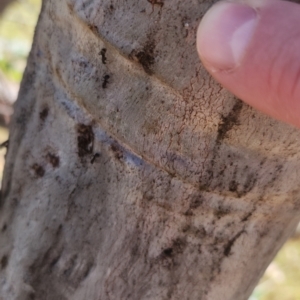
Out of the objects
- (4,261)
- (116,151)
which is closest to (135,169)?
(116,151)

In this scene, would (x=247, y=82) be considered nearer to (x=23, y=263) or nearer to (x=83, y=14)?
(x=83, y=14)

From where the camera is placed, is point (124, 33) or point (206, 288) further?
point (206, 288)

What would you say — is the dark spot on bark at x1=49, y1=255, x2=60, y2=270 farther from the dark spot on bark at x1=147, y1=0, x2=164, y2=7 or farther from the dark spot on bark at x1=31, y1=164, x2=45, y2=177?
the dark spot on bark at x1=147, y1=0, x2=164, y2=7

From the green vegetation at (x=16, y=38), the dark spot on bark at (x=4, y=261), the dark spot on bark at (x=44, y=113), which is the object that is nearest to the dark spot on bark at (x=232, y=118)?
the dark spot on bark at (x=44, y=113)

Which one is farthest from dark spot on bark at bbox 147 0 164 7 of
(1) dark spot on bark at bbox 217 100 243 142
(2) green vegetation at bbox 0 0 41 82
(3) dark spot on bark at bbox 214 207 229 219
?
(2) green vegetation at bbox 0 0 41 82

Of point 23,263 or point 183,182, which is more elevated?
point 183,182

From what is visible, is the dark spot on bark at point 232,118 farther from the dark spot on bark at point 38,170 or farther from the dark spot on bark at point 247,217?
the dark spot on bark at point 38,170

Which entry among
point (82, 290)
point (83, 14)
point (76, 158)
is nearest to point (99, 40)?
point (83, 14)

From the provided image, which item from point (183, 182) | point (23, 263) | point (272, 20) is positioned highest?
point (272, 20)

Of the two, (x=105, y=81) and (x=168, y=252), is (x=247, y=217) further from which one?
(x=105, y=81)
